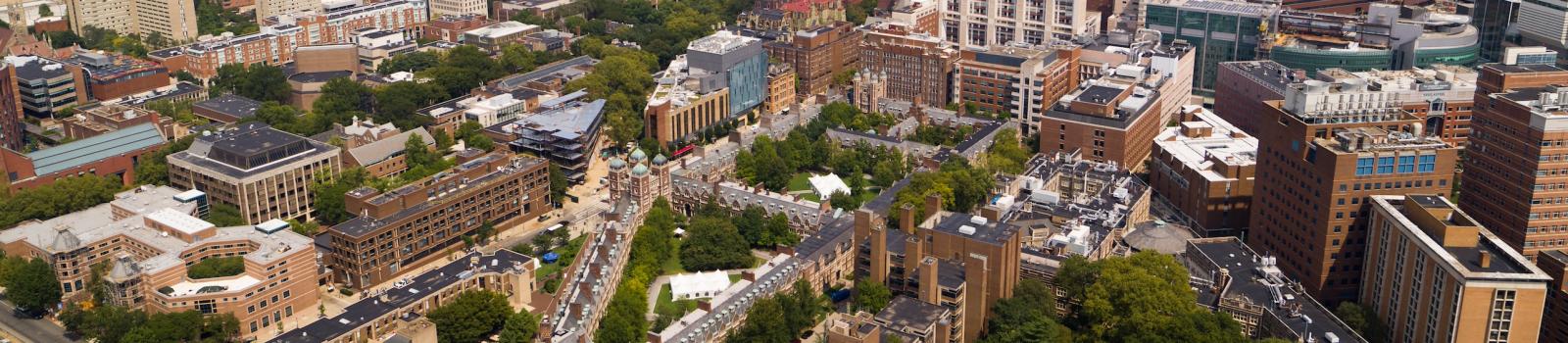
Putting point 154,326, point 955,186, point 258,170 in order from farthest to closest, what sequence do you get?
point 955,186 → point 258,170 → point 154,326

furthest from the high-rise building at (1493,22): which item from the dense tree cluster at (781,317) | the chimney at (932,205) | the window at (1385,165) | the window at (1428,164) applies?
the dense tree cluster at (781,317)

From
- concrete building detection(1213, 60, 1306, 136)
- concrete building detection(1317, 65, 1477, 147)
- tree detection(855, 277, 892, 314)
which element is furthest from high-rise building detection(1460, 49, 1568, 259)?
tree detection(855, 277, 892, 314)

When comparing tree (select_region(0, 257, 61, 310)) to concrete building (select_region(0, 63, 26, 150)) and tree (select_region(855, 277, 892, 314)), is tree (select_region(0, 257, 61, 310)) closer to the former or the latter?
concrete building (select_region(0, 63, 26, 150))

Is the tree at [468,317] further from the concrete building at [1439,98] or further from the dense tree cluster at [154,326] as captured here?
the concrete building at [1439,98]

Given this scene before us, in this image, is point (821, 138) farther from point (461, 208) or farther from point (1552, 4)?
point (1552, 4)

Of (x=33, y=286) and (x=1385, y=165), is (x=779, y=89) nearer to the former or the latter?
(x=1385, y=165)

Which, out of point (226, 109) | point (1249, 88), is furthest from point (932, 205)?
point (226, 109)

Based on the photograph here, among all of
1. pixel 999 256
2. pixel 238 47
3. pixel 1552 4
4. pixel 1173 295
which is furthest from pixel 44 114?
pixel 1552 4
